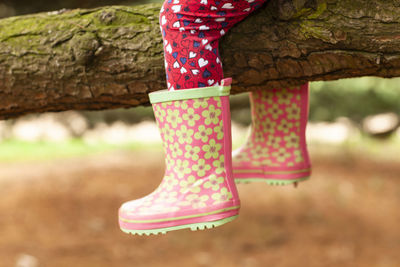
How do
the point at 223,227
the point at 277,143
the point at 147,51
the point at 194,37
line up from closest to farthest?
the point at 194,37
the point at 147,51
the point at 277,143
the point at 223,227

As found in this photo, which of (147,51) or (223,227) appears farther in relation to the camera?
(223,227)

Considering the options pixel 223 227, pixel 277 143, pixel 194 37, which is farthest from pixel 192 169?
pixel 223 227

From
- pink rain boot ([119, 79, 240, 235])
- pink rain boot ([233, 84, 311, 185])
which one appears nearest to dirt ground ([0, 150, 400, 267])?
pink rain boot ([233, 84, 311, 185])

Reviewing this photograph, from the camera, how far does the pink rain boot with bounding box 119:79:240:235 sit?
1278mm

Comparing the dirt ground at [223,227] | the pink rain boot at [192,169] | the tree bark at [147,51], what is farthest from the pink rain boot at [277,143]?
the dirt ground at [223,227]

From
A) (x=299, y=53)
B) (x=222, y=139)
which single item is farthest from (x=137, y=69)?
(x=299, y=53)

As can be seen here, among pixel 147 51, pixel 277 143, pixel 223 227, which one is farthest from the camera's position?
pixel 223 227

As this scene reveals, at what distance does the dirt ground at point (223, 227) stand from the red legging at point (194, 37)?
2.19m

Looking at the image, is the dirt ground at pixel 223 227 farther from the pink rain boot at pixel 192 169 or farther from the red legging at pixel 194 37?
the red legging at pixel 194 37

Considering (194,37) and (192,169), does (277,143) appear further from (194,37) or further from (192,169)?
(194,37)

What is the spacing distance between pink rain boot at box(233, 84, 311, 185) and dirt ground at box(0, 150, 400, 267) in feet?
5.42

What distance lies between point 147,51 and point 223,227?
2378 mm

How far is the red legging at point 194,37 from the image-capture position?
127 cm

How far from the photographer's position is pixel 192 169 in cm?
135
